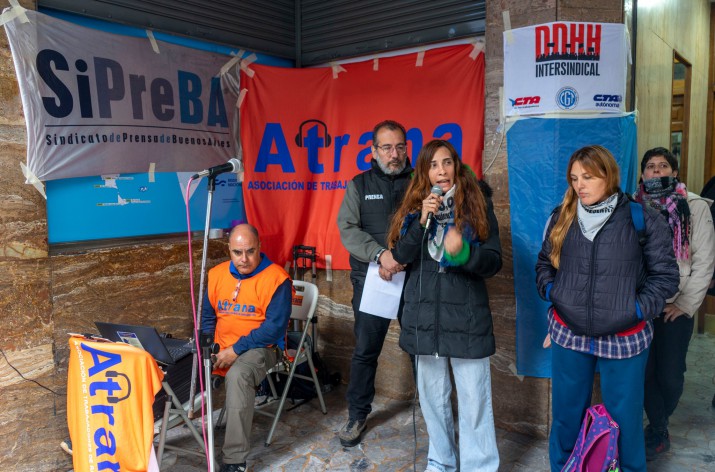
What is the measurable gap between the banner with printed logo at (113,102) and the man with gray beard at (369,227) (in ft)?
4.59

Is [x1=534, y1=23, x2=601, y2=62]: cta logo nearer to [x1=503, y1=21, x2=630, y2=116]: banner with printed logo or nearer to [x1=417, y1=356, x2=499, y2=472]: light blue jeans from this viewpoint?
[x1=503, y1=21, x2=630, y2=116]: banner with printed logo

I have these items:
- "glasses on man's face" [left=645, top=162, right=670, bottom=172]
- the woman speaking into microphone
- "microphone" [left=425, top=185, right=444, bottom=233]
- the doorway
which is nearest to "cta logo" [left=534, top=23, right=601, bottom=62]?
"glasses on man's face" [left=645, top=162, right=670, bottom=172]

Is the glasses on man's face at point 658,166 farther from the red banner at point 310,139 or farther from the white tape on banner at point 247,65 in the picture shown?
the white tape on banner at point 247,65

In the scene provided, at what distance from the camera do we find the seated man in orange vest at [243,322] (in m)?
3.29

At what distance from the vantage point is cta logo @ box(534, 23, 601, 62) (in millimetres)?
3365

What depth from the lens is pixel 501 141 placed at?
3.65m

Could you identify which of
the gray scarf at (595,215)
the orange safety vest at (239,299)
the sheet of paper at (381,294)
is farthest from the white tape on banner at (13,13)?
the gray scarf at (595,215)

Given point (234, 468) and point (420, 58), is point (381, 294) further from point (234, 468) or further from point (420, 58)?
point (420, 58)

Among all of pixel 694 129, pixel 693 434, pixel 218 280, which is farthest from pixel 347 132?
pixel 694 129

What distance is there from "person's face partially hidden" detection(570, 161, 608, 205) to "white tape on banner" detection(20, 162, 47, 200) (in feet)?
9.49

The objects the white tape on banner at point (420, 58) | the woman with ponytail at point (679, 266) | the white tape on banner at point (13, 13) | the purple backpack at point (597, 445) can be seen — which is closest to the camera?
the purple backpack at point (597, 445)

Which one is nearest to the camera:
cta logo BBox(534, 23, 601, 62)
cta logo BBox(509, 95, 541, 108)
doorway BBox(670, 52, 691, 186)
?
cta logo BBox(534, 23, 601, 62)

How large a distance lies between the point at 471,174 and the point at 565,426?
1287mm

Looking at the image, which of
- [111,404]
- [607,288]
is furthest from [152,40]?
[607,288]
